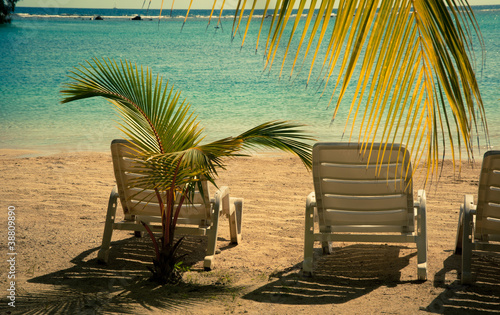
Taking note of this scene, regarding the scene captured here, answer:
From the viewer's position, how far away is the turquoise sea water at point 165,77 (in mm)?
14852

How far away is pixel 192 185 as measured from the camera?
3559 mm

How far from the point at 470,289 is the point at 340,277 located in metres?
0.96

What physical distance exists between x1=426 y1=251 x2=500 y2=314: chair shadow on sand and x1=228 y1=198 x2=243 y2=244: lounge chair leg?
1.89m

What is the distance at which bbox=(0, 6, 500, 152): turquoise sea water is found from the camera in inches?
585

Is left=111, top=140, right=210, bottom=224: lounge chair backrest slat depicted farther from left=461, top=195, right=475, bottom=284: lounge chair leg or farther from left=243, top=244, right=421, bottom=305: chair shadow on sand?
left=461, top=195, right=475, bottom=284: lounge chair leg

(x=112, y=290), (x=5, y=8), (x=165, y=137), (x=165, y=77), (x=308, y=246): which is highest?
(x=5, y=8)

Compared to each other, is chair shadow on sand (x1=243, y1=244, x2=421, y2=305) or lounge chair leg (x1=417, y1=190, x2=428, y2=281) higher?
lounge chair leg (x1=417, y1=190, x2=428, y2=281)

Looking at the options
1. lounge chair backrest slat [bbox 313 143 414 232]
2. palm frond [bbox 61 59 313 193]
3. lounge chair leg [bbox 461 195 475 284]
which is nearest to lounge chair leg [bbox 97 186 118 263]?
palm frond [bbox 61 59 313 193]

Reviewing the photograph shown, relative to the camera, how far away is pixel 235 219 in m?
4.77

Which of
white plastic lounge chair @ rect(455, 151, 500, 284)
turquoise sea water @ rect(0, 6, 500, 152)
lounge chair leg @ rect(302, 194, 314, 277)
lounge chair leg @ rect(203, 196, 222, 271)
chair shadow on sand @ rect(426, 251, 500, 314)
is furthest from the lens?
turquoise sea water @ rect(0, 6, 500, 152)

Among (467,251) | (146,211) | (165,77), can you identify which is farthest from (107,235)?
(165,77)

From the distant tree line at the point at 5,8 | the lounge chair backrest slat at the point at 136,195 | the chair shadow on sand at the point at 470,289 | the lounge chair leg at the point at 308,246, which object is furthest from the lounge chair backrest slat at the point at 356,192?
the distant tree line at the point at 5,8

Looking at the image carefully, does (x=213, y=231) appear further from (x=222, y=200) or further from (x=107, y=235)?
(x=107, y=235)

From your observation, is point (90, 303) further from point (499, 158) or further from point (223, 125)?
point (223, 125)
